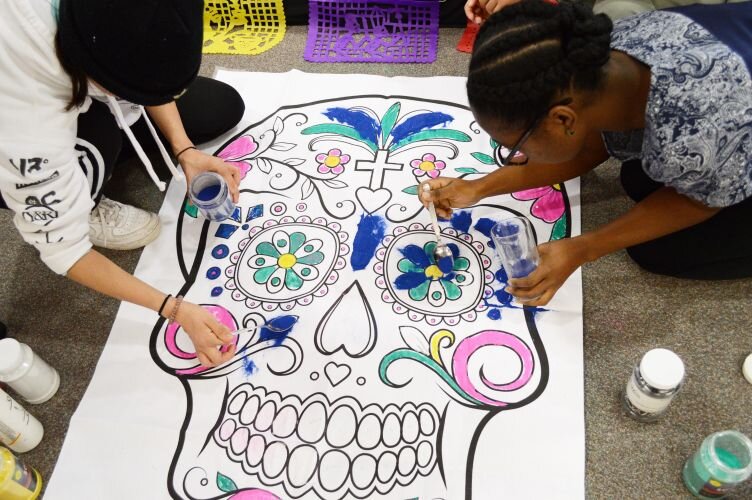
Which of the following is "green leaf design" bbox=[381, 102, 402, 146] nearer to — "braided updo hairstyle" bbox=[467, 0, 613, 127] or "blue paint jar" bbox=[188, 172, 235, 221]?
"blue paint jar" bbox=[188, 172, 235, 221]

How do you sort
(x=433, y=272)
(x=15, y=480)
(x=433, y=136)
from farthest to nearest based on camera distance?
1. (x=433, y=136)
2. (x=433, y=272)
3. (x=15, y=480)

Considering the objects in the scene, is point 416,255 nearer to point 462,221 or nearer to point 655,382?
point 462,221

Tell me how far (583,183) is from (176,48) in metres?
0.93

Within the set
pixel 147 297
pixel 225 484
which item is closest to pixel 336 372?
pixel 225 484

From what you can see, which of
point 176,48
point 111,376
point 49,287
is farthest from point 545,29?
point 49,287

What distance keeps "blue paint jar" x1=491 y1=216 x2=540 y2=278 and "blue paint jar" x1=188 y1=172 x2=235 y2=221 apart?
60cm

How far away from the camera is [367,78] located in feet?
5.16

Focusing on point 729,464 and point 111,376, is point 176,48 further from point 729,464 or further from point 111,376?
point 729,464

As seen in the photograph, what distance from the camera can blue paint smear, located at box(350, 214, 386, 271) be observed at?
1.22m

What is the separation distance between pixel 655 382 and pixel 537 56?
1.77ft

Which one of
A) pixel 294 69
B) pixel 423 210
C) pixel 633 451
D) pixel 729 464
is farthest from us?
pixel 294 69

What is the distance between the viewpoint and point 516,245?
1.22 m

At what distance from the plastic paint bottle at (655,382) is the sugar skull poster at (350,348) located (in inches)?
4.1

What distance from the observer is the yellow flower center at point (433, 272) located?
1182mm
